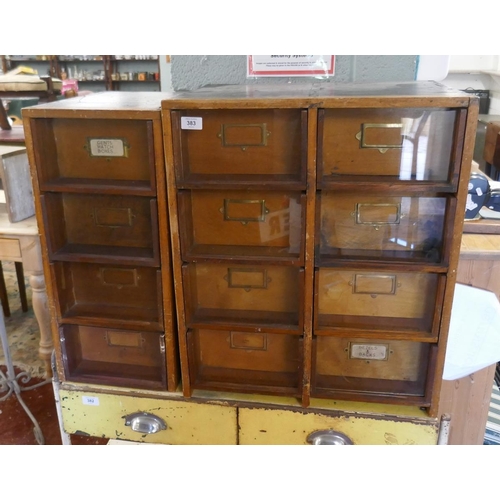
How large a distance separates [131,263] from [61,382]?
0.50 meters

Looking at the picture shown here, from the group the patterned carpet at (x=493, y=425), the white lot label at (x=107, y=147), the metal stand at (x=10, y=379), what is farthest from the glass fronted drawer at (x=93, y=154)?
the patterned carpet at (x=493, y=425)

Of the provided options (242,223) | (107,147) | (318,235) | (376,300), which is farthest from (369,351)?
(107,147)

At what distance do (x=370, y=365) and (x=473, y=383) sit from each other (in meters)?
0.45

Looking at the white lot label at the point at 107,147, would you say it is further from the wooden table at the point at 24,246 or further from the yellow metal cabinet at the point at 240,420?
the wooden table at the point at 24,246

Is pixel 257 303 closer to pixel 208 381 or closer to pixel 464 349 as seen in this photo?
pixel 208 381

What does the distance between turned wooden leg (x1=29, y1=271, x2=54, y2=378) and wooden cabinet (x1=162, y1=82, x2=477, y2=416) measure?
1.25 metres

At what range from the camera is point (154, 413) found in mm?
1513

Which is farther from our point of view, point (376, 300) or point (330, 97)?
point (376, 300)

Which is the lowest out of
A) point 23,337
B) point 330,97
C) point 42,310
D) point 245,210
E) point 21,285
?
point 23,337

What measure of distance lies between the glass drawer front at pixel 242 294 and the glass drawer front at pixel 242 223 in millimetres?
60

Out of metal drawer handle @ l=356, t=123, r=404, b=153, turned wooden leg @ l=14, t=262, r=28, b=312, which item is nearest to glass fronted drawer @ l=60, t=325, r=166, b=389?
metal drawer handle @ l=356, t=123, r=404, b=153

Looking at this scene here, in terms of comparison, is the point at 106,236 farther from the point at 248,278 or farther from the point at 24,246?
the point at 24,246

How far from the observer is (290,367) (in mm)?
1466

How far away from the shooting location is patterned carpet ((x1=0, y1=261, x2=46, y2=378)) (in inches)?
107
